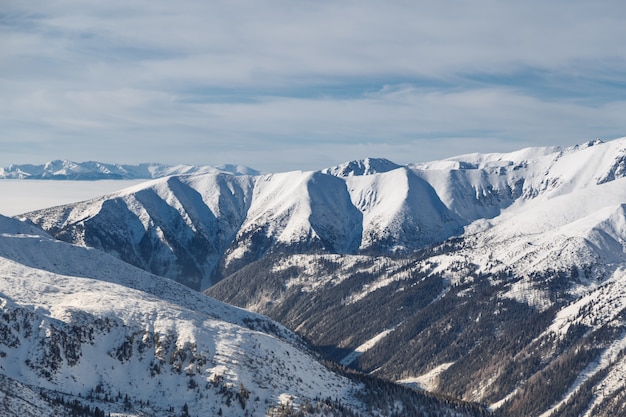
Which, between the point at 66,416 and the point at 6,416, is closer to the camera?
the point at 6,416
